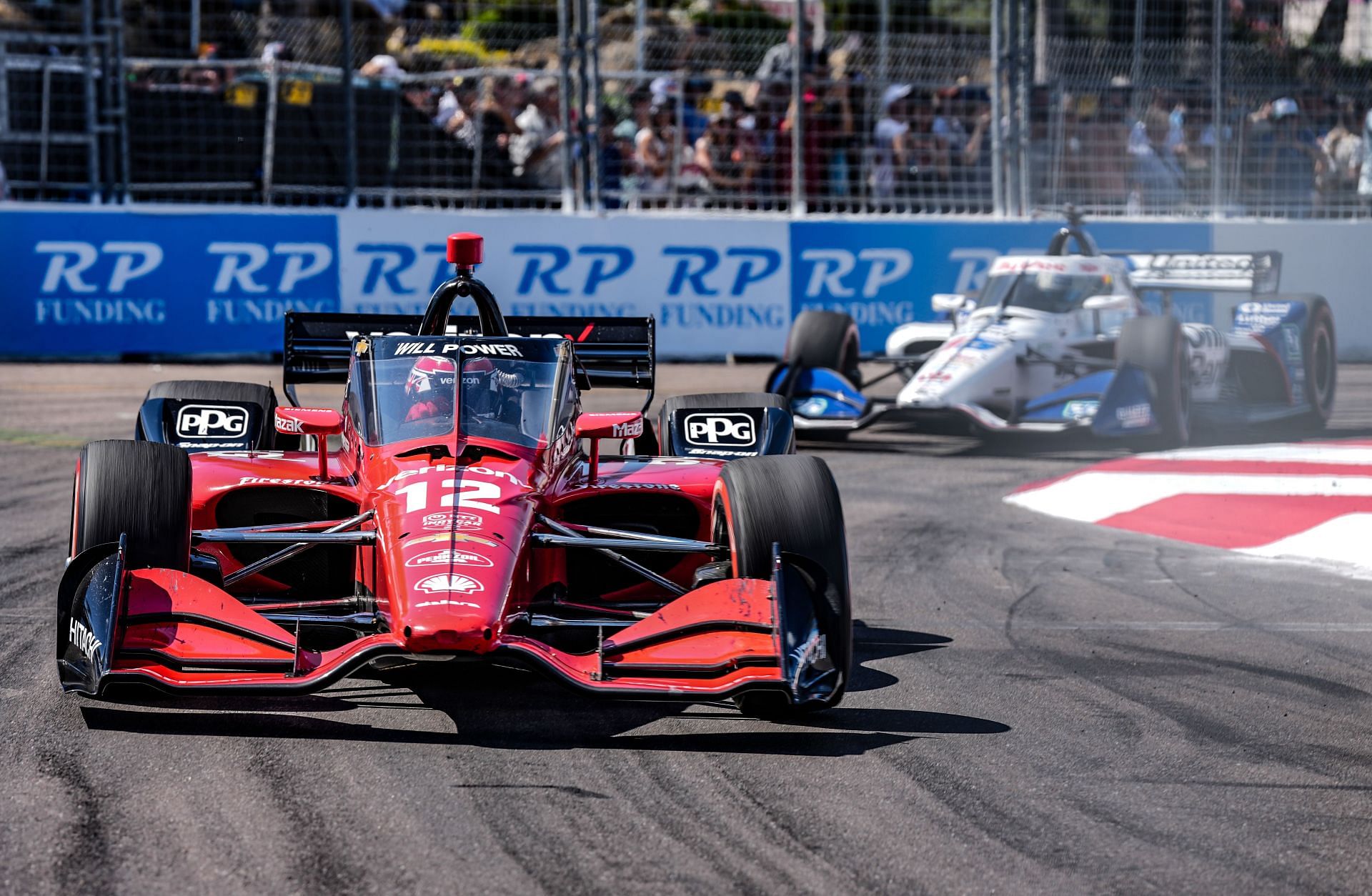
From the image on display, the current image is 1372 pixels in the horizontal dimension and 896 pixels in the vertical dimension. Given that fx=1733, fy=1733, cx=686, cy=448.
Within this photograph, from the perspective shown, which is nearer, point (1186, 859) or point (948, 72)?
point (1186, 859)

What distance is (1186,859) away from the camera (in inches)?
153

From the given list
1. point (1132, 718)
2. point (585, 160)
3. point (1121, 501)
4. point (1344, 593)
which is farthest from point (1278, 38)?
point (1132, 718)

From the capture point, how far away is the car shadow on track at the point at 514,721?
4820mm

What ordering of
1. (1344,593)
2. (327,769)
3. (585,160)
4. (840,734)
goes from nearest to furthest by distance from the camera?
1. (327,769)
2. (840,734)
3. (1344,593)
4. (585,160)

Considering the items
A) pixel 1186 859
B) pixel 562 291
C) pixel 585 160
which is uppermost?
pixel 585 160

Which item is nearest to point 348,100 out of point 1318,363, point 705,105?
point 705,105

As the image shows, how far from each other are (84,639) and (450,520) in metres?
1.09

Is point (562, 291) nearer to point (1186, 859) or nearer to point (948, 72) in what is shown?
point (948, 72)

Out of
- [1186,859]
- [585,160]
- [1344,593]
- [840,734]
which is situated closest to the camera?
[1186,859]

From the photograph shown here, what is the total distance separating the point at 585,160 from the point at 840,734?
12.1 meters

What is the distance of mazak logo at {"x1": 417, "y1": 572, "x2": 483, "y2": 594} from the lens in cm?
479

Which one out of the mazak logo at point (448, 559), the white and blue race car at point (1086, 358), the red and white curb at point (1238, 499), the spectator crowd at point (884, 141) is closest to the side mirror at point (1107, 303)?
the white and blue race car at point (1086, 358)

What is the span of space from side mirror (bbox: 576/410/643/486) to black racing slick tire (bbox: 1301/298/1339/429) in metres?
8.77

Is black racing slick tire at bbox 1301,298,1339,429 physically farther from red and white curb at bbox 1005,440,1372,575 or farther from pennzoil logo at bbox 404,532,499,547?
pennzoil logo at bbox 404,532,499,547
